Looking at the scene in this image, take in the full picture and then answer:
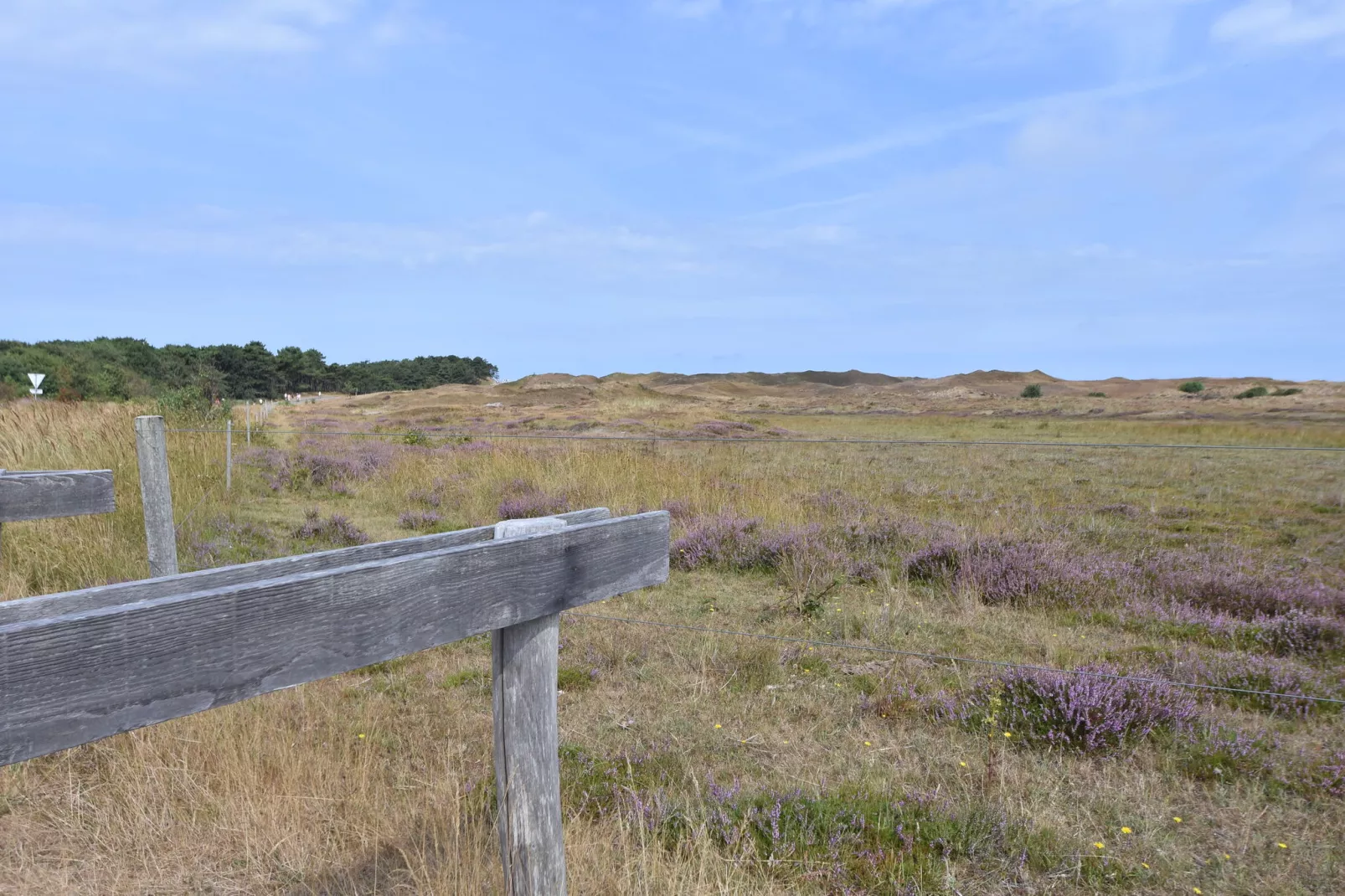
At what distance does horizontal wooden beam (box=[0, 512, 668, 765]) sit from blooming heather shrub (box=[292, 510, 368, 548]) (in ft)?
24.5

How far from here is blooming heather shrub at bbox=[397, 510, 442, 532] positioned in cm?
952

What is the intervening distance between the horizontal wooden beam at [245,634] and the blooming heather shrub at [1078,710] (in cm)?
328

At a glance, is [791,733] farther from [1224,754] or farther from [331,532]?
[331,532]

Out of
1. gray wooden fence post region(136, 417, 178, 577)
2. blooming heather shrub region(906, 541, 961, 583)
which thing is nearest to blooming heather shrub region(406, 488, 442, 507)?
gray wooden fence post region(136, 417, 178, 577)

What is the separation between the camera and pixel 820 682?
4.73m

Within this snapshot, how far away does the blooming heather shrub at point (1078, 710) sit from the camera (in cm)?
393

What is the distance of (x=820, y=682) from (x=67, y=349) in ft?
300

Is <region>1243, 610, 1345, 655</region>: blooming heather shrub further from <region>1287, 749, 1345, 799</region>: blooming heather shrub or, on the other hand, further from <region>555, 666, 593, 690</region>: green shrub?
<region>555, 666, 593, 690</region>: green shrub

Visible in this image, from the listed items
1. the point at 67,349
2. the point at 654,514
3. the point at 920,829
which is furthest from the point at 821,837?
the point at 67,349

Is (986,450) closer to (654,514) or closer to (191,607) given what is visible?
(654,514)

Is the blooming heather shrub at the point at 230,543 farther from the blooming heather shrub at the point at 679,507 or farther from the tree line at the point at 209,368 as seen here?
the tree line at the point at 209,368

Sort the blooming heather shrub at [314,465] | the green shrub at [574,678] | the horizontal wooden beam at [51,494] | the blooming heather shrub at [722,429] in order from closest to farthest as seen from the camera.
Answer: the horizontal wooden beam at [51,494], the green shrub at [574,678], the blooming heather shrub at [314,465], the blooming heather shrub at [722,429]

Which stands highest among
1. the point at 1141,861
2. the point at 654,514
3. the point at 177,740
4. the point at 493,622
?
the point at 654,514

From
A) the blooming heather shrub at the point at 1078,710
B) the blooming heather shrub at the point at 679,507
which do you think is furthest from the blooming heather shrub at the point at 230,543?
the blooming heather shrub at the point at 1078,710
